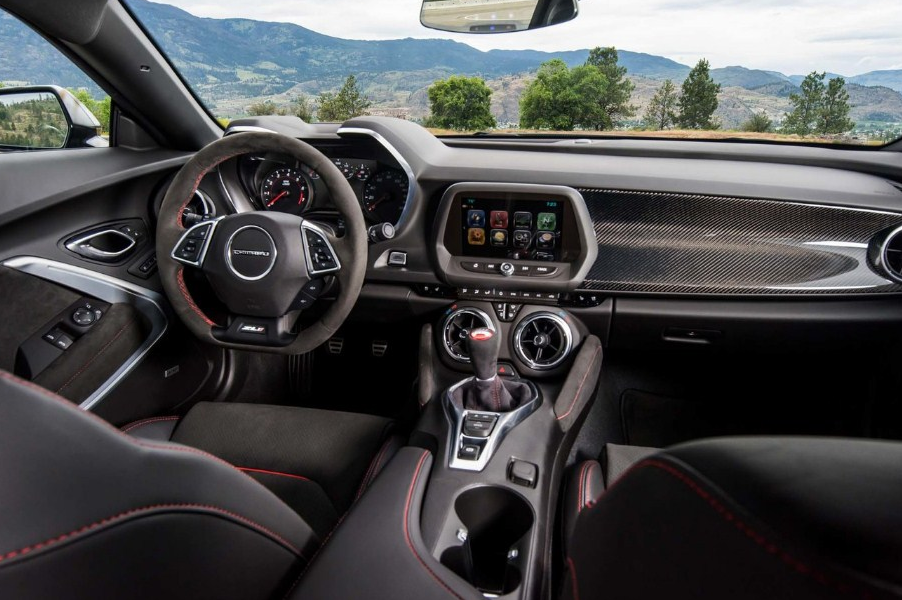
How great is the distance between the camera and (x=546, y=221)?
2.41 m

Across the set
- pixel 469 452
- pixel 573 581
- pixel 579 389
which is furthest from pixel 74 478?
pixel 579 389

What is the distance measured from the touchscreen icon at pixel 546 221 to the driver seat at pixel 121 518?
1565 millimetres

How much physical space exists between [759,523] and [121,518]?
73 centimetres

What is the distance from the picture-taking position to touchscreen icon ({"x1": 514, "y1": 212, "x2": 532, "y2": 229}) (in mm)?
2424

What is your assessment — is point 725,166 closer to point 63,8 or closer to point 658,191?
point 658,191

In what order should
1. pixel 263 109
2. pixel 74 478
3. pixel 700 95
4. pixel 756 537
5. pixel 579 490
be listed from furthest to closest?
pixel 263 109
pixel 700 95
pixel 579 490
pixel 74 478
pixel 756 537

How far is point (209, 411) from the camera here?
231 centimetres

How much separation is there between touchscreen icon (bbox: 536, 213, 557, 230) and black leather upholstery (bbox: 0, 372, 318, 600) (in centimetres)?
169

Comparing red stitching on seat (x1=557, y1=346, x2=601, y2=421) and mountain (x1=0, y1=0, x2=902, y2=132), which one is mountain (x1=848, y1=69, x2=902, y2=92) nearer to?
mountain (x1=0, y1=0, x2=902, y2=132)

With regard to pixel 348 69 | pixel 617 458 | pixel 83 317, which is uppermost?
pixel 348 69

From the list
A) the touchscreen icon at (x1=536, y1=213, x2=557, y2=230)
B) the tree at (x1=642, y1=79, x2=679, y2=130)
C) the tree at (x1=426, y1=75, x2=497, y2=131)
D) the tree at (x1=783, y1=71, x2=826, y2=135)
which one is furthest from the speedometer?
the tree at (x1=783, y1=71, x2=826, y2=135)

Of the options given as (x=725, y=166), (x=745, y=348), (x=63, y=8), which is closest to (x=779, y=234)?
(x=725, y=166)

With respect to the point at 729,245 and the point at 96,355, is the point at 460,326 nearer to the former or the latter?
the point at 729,245

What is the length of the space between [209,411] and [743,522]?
7.07 feet
